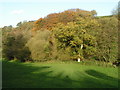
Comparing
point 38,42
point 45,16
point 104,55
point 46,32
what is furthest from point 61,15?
point 104,55

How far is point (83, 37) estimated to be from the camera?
23.7 metres

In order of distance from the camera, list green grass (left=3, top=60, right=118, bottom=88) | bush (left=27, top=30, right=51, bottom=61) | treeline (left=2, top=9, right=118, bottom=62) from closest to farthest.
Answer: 1. green grass (left=3, top=60, right=118, bottom=88)
2. treeline (left=2, top=9, right=118, bottom=62)
3. bush (left=27, top=30, right=51, bottom=61)

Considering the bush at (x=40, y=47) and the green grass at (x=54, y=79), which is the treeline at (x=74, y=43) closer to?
the bush at (x=40, y=47)

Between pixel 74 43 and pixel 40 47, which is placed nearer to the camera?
pixel 74 43

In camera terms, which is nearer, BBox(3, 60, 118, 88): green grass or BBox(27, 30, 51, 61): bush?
BBox(3, 60, 118, 88): green grass

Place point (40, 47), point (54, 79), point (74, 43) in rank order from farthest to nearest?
point (40, 47) < point (74, 43) < point (54, 79)

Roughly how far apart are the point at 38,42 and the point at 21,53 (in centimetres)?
478

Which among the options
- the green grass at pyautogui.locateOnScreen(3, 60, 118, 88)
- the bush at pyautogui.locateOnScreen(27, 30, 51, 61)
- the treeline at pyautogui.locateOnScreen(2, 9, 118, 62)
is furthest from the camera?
the bush at pyautogui.locateOnScreen(27, 30, 51, 61)

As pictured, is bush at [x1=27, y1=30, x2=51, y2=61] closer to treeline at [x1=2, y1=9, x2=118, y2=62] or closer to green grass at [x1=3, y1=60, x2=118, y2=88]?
treeline at [x1=2, y1=9, x2=118, y2=62]

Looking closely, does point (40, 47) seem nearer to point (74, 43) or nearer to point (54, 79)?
point (74, 43)

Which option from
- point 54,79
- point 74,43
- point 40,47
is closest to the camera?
point 54,79

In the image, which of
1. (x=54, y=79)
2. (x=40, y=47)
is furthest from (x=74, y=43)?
(x=54, y=79)

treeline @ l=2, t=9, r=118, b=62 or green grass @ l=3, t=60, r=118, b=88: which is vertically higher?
treeline @ l=2, t=9, r=118, b=62

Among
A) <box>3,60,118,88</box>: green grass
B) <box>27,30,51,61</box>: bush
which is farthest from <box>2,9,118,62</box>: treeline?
<box>3,60,118,88</box>: green grass
